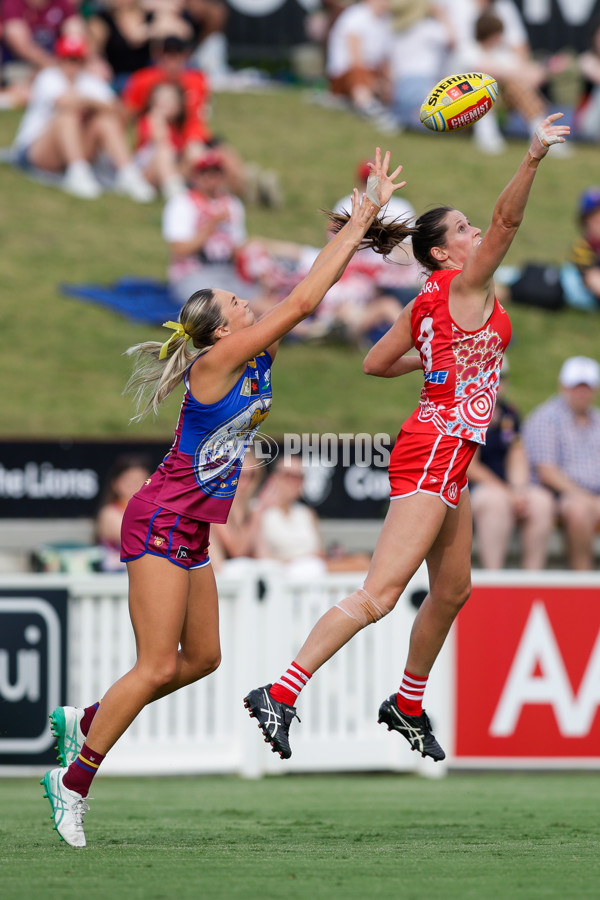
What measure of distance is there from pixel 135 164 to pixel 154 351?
341 inches

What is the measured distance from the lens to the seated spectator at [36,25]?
14.2 m

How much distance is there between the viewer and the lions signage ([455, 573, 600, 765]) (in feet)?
27.3

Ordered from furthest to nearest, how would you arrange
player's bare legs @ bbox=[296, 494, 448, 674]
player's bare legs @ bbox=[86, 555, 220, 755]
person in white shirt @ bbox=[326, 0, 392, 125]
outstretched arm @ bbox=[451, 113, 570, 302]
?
person in white shirt @ bbox=[326, 0, 392, 125]
player's bare legs @ bbox=[296, 494, 448, 674]
player's bare legs @ bbox=[86, 555, 220, 755]
outstretched arm @ bbox=[451, 113, 570, 302]

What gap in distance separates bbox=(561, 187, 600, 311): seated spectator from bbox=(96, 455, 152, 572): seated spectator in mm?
5114

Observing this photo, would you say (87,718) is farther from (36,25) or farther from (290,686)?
(36,25)

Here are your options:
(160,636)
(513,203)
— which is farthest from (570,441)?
(160,636)

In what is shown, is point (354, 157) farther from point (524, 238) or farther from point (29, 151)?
point (29, 151)

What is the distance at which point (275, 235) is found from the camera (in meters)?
13.6

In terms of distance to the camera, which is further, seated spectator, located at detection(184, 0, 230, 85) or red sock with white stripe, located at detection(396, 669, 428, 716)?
seated spectator, located at detection(184, 0, 230, 85)

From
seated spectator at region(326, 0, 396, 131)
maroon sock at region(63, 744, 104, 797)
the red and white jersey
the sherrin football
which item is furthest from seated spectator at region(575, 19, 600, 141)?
maroon sock at region(63, 744, 104, 797)

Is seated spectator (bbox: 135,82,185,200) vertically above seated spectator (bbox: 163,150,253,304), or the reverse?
seated spectator (bbox: 135,82,185,200)

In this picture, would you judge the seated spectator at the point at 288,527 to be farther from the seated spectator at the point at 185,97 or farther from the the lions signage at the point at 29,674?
the seated spectator at the point at 185,97

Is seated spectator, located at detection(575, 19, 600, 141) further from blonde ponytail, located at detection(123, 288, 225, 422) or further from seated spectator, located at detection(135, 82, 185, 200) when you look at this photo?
blonde ponytail, located at detection(123, 288, 225, 422)

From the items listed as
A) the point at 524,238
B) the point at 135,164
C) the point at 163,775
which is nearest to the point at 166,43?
the point at 135,164
